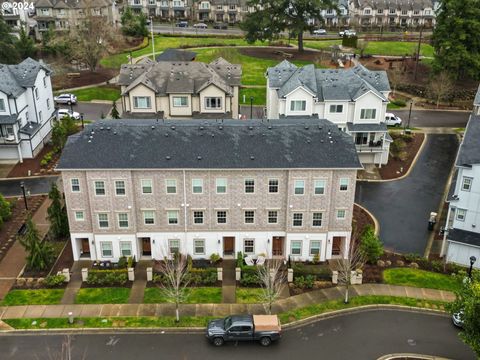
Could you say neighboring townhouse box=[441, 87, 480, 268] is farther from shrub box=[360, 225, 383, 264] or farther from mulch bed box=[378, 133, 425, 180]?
mulch bed box=[378, 133, 425, 180]

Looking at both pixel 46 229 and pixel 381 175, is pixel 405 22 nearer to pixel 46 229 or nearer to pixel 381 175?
pixel 381 175

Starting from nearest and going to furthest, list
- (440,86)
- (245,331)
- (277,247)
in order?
(245,331) < (277,247) < (440,86)

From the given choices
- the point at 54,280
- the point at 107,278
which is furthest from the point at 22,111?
the point at 107,278

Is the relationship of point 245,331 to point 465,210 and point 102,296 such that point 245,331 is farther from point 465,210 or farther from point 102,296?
point 465,210

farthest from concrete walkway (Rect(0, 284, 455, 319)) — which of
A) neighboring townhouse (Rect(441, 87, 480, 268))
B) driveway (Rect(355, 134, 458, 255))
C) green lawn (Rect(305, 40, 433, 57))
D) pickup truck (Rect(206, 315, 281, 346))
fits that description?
green lawn (Rect(305, 40, 433, 57))

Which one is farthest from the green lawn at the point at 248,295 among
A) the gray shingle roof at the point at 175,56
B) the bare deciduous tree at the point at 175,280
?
the gray shingle roof at the point at 175,56
